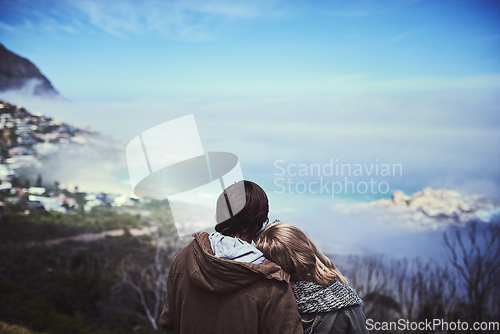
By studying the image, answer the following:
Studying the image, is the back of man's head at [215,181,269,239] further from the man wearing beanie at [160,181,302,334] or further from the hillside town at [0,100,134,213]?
the hillside town at [0,100,134,213]

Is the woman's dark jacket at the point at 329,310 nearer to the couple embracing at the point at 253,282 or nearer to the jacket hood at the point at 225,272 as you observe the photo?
the couple embracing at the point at 253,282

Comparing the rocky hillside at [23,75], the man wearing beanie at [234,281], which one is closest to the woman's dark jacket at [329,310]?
the man wearing beanie at [234,281]

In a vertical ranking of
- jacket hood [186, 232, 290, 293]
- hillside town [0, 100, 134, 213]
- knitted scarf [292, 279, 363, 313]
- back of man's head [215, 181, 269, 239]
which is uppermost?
back of man's head [215, 181, 269, 239]

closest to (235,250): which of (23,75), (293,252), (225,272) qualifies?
(225,272)

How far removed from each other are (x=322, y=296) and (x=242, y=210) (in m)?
0.43

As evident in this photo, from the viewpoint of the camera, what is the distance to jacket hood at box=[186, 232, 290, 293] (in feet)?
4.92

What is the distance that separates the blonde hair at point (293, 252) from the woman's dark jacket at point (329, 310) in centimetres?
5

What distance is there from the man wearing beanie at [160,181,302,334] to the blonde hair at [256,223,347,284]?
8 cm

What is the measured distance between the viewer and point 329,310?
1.64m

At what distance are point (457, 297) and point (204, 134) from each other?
5.11 m

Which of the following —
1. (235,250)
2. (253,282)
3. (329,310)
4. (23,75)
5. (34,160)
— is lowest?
(34,160)

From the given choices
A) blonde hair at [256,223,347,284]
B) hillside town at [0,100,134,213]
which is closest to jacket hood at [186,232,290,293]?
blonde hair at [256,223,347,284]

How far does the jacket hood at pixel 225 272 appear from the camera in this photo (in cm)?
150

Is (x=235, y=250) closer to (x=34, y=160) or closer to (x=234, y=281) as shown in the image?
(x=234, y=281)
